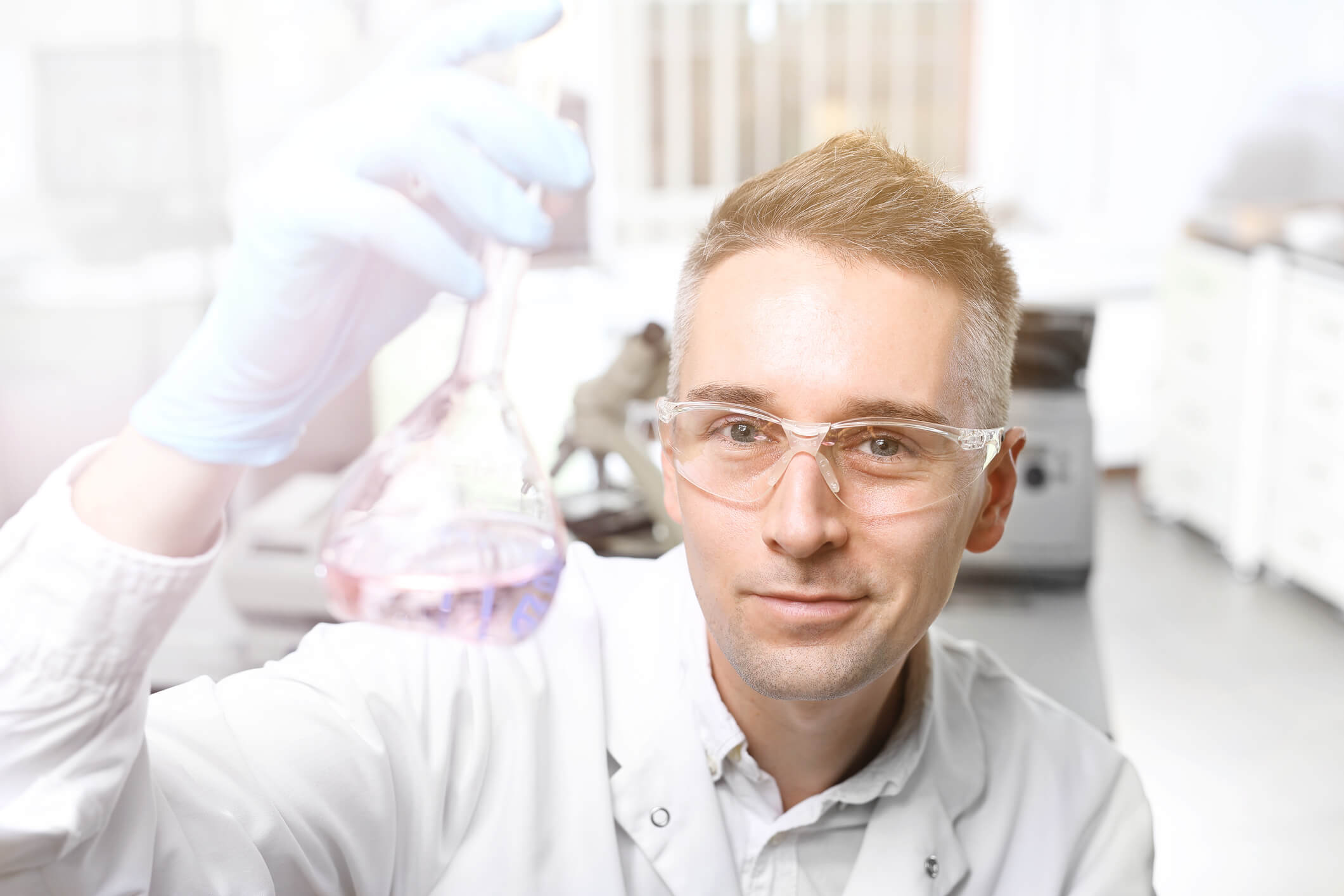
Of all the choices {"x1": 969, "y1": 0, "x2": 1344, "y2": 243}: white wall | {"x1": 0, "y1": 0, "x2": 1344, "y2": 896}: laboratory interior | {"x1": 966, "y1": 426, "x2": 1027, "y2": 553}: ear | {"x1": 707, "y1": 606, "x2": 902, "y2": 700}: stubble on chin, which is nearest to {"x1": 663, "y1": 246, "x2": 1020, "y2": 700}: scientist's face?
{"x1": 707, "y1": 606, "x2": 902, "y2": 700}: stubble on chin

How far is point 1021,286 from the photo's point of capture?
293 cm

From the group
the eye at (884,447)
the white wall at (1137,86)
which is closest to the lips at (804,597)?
the eye at (884,447)

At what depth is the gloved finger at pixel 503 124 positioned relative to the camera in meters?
0.75

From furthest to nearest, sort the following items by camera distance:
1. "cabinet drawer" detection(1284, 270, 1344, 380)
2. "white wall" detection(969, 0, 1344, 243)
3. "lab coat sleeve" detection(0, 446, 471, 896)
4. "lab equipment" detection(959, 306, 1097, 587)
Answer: "white wall" detection(969, 0, 1344, 243) → "cabinet drawer" detection(1284, 270, 1344, 380) → "lab equipment" detection(959, 306, 1097, 587) → "lab coat sleeve" detection(0, 446, 471, 896)

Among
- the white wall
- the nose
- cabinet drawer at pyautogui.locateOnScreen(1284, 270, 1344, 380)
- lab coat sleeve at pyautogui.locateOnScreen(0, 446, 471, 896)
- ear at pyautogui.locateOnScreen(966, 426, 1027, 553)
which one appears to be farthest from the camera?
the white wall

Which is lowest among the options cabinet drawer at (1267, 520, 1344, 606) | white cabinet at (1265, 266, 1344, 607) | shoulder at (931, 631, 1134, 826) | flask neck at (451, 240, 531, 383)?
cabinet drawer at (1267, 520, 1344, 606)

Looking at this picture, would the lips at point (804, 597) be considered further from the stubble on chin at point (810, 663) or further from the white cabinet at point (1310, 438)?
the white cabinet at point (1310, 438)

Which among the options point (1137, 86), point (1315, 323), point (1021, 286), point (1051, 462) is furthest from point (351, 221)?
point (1137, 86)

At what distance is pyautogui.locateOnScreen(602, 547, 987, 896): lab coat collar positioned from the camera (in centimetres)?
109

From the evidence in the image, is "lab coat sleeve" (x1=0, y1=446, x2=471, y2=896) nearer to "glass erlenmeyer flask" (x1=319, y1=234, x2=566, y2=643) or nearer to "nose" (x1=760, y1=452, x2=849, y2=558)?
"glass erlenmeyer flask" (x1=319, y1=234, x2=566, y2=643)

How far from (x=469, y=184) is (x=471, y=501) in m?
0.20

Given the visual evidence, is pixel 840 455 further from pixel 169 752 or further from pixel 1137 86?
pixel 1137 86

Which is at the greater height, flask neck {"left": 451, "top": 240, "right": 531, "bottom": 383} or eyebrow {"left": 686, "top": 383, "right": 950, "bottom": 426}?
flask neck {"left": 451, "top": 240, "right": 531, "bottom": 383}

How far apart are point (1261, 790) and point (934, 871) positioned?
230 cm
